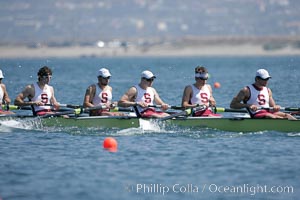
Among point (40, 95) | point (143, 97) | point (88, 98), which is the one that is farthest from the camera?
point (40, 95)

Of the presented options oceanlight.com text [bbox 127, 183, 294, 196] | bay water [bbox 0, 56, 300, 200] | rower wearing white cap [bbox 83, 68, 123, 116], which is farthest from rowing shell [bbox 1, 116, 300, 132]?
oceanlight.com text [bbox 127, 183, 294, 196]

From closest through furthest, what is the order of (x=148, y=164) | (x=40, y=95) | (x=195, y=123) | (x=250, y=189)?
(x=250, y=189) → (x=148, y=164) → (x=195, y=123) → (x=40, y=95)

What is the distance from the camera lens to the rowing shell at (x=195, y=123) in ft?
61.7

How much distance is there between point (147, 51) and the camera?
164750 mm

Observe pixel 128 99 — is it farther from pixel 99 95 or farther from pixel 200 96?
pixel 200 96

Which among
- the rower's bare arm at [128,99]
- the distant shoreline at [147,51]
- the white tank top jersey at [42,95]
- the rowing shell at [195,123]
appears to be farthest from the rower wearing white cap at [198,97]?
the distant shoreline at [147,51]

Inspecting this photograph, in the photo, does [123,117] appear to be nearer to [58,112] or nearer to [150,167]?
[58,112]

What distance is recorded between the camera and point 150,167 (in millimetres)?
15234

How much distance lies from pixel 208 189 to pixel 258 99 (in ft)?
19.6

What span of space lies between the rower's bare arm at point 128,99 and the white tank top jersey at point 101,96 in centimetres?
63

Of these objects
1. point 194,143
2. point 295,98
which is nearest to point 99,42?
point 295,98

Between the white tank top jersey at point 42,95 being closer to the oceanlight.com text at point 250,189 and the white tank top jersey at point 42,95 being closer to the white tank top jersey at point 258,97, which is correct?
the white tank top jersey at point 258,97

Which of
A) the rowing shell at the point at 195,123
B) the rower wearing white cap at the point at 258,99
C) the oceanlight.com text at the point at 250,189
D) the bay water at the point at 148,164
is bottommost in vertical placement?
the oceanlight.com text at the point at 250,189

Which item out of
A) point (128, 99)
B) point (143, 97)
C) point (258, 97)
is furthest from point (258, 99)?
point (128, 99)
